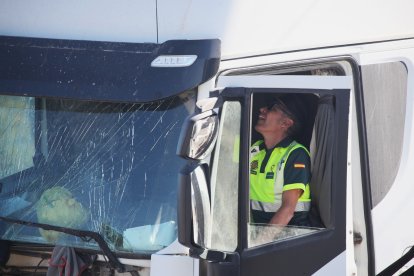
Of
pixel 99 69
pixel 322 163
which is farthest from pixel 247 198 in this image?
pixel 99 69

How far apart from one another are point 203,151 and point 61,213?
101 cm

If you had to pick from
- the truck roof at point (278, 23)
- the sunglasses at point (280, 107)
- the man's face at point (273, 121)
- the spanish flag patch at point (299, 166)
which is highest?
the truck roof at point (278, 23)

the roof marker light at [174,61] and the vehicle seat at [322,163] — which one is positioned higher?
the roof marker light at [174,61]

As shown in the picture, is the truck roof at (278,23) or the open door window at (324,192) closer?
the open door window at (324,192)

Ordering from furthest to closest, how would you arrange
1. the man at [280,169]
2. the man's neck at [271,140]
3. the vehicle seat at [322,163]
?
the man's neck at [271,140], the man at [280,169], the vehicle seat at [322,163]

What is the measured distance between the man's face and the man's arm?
365 millimetres

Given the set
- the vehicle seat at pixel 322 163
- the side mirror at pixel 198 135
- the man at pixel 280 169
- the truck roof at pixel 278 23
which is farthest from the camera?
the truck roof at pixel 278 23

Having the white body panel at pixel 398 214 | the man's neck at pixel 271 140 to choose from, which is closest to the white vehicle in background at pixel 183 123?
the white body panel at pixel 398 214

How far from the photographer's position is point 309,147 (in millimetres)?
3549

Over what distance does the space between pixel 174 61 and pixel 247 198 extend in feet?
2.46

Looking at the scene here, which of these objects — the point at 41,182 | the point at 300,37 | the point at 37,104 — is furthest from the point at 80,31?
the point at 300,37

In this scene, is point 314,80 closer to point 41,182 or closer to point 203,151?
point 203,151

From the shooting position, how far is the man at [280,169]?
11.3 feet

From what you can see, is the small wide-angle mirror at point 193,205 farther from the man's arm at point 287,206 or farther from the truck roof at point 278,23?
the truck roof at point 278,23
